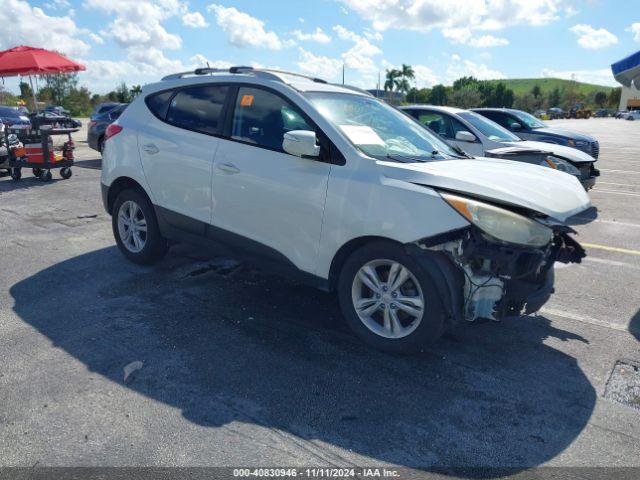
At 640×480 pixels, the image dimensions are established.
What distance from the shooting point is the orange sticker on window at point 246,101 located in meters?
4.35

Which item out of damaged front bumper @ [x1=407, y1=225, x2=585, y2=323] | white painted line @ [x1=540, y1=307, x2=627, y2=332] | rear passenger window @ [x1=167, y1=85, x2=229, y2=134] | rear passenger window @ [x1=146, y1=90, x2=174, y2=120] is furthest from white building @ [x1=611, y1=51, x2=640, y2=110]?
rear passenger window @ [x1=146, y1=90, x2=174, y2=120]

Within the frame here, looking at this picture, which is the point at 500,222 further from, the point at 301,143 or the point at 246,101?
the point at 246,101

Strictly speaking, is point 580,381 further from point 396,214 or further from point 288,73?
point 288,73

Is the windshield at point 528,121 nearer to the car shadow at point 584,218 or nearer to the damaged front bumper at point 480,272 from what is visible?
the car shadow at point 584,218

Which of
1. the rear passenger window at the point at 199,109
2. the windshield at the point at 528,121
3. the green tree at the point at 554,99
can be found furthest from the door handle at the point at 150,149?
the green tree at the point at 554,99

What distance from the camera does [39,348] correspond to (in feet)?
11.8

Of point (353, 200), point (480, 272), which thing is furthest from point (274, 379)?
point (480, 272)

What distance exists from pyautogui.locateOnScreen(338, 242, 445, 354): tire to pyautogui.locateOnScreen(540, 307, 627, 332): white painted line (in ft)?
5.31

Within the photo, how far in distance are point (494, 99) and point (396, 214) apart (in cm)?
10601

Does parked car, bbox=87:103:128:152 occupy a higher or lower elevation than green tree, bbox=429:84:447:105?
lower

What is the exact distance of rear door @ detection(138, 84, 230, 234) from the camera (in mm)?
4539

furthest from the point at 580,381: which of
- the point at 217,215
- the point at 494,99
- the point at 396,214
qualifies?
Result: the point at 494,99

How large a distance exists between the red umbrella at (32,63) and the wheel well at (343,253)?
12.0m

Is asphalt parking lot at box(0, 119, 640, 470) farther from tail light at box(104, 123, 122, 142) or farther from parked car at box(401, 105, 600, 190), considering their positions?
parked car at box(401, 105, 600, 190)
